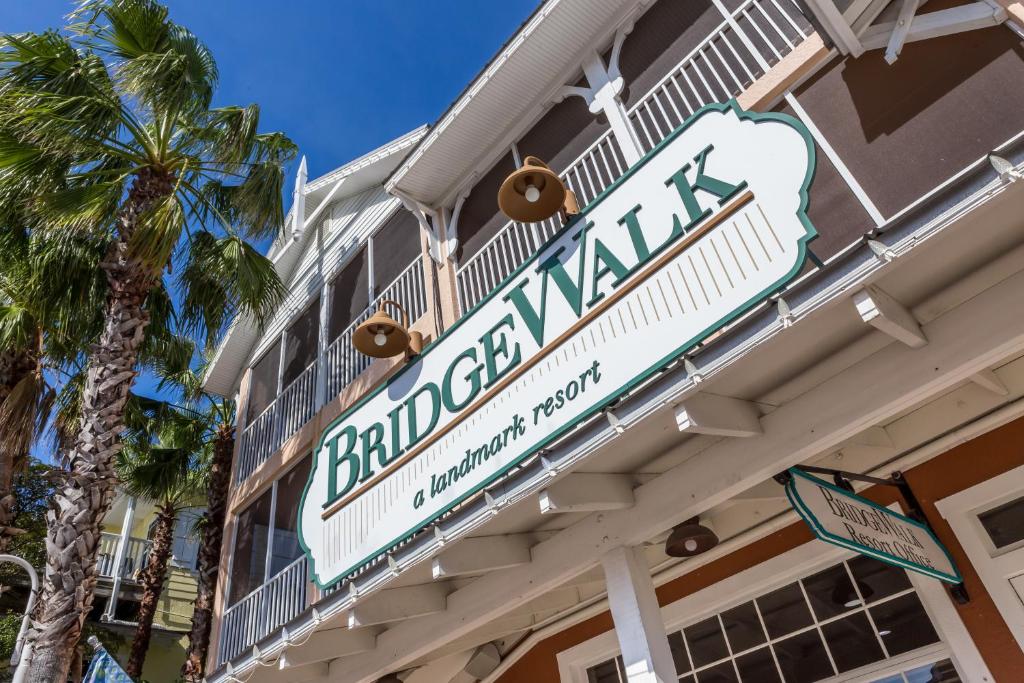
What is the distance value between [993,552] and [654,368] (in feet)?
8.53

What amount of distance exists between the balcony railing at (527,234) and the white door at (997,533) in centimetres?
397

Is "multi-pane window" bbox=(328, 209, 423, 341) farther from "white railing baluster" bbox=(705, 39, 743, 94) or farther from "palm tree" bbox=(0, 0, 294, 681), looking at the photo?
"white railing baluster" bbox=(705, 39, 743, 94)

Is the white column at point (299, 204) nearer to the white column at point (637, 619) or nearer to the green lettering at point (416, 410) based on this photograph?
the green lettering at point (416, 410)

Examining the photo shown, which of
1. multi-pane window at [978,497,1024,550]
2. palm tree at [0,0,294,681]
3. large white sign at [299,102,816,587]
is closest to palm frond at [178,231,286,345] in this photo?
palm tree at [0,0,294,681]

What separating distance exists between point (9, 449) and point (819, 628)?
32.7 ft

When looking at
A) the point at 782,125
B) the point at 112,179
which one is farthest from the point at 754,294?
the point at 112,179

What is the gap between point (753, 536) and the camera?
5.66 m

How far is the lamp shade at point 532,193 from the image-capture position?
215 inches

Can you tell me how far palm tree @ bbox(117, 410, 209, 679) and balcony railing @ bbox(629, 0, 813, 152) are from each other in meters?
12.0

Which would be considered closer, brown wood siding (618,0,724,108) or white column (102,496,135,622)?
brown wood siding (618,0,724,108)

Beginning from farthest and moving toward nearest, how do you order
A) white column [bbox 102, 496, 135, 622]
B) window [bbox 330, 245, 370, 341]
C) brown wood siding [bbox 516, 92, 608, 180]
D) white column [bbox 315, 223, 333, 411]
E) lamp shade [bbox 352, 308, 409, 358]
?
white column [bbox 102, 496, 135, 622], window [bbox 330, 245, 370, 341], white column [bbox 315, 223, 333, 411], brown wood siding [bbox 516, 92, 608, 180], lamp shade [bbox 352, 308, 409, 358]

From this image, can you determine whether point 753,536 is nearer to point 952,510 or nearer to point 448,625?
point 952,510

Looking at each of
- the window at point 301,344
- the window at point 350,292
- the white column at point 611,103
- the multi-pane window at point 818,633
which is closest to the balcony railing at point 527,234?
the white column at point 611,103

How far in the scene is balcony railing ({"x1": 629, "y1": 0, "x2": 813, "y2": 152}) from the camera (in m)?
6.12
